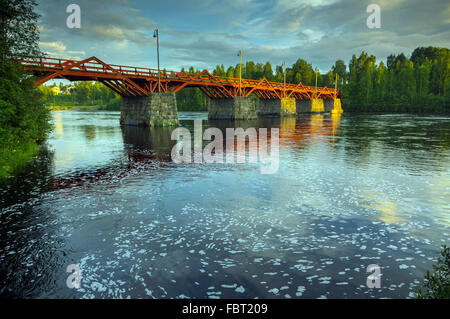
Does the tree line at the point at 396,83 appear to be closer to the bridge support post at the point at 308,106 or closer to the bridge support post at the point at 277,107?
the bridge support post at the point at 308,106

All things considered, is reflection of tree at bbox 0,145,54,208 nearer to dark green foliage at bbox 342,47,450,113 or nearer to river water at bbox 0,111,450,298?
river water at bbox 0,111,450,298

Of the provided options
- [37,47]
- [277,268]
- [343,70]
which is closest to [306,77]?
[343,70]

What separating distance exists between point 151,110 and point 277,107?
1752 inches

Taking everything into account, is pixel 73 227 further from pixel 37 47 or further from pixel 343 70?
pixel 343 70

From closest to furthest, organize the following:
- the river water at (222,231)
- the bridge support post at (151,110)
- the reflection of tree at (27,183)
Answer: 1. the river water at (222,231)
2. the reflection of tree at (27,183)
3. the bridge support post at (151,110)

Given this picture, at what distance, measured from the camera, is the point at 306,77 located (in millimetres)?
125000

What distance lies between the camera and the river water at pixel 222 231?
4.92m

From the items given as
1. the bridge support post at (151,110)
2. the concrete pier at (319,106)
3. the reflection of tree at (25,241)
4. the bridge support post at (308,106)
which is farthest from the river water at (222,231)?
the concrete pier at (319,106)

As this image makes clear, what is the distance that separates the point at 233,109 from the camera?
193ft

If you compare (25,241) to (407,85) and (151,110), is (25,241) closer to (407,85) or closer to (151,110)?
(151,110)

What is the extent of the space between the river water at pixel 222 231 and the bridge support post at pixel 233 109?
46.8 meters

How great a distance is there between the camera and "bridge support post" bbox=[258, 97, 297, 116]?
75.2 meters

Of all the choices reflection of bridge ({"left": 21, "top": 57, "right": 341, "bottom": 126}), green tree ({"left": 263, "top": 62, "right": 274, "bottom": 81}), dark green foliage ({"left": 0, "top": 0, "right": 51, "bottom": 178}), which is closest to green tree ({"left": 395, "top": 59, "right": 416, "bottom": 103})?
reflection of bridge ({"left": 21, "top": 57, "right": 341, "bottom": 126})

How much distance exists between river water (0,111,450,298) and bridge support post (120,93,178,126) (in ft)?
91.7
